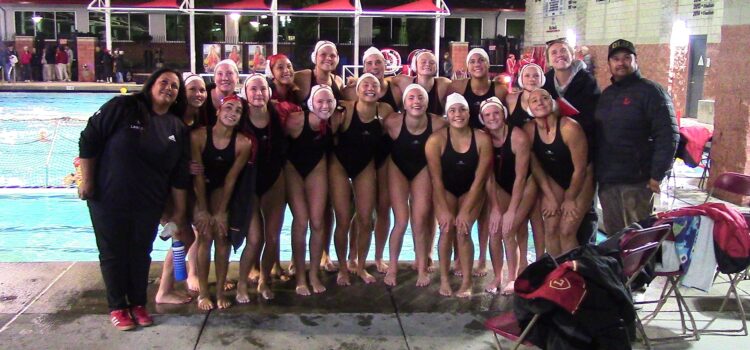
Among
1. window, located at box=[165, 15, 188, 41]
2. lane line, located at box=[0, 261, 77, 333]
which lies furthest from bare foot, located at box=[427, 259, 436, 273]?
window, located at box=[165, 15, 188, 41]

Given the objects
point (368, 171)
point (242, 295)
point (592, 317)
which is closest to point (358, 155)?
point (368, 171)

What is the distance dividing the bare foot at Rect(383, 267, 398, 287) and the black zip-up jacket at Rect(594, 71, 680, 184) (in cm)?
167

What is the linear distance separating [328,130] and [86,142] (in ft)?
5.32

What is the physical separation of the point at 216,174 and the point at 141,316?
1.01 meters

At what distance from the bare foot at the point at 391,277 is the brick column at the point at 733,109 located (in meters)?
5.41

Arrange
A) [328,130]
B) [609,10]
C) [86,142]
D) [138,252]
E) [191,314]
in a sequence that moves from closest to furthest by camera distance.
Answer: [86,142], [138,252], [191,314], [328,130], [609,10]

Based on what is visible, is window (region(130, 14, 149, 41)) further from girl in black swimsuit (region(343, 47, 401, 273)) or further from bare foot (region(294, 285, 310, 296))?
bare foot (region(294, 285, 310, 296))

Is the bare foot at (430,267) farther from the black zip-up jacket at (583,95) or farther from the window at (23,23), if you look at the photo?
the window at (23,23)

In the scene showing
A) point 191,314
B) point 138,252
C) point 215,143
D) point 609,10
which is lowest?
point 191,314

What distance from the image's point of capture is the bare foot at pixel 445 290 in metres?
4.99

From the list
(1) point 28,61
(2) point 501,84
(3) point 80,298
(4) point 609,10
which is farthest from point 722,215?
(1) point 28,61

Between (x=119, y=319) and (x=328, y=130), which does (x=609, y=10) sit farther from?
(x=119, y=319)

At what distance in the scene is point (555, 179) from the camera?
491 centimetres

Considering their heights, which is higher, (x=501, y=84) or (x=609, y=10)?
(x=609, y=10)
